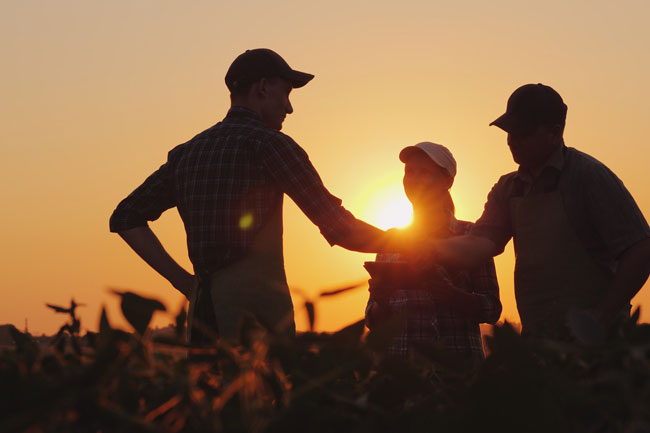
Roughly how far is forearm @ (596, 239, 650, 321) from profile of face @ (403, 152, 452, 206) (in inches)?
68.3

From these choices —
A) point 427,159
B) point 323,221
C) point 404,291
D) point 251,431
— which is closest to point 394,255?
point 404,291

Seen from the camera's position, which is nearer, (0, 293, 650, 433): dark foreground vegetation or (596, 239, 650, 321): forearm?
(0, 293, 650, 433): dark foreground vegetation

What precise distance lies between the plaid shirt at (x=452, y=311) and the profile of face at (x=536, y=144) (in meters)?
0.92

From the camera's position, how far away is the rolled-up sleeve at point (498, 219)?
188 inches

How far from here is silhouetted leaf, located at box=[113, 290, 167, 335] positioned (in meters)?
1.05

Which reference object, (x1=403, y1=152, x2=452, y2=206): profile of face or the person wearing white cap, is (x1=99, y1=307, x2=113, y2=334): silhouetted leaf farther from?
(x1=403, y1=152, x2=452, y2=206): profile of face

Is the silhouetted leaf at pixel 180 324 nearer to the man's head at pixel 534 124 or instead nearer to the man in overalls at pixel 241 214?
the man in overalls at pixel 241 214

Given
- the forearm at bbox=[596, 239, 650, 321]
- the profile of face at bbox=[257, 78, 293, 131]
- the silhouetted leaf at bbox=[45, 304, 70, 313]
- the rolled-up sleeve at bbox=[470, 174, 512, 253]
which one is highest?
the profile of face at bbox=[257, 78, 293, 131]

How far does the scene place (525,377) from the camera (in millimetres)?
732

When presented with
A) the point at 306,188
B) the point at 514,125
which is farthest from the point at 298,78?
the point at 514,125

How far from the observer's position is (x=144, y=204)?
4539 millimetres

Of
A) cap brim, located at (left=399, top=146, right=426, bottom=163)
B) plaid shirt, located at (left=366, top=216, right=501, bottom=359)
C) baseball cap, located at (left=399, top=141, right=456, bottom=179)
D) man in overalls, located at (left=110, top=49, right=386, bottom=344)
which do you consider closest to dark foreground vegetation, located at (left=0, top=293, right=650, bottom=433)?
man in overalls, located at (left=110, top=49, right=386, bottom=344)

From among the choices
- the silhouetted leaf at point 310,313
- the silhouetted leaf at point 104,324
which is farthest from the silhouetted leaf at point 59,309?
the silhouetted leaf at point 310,313

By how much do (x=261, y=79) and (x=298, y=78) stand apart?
0.22 meters
